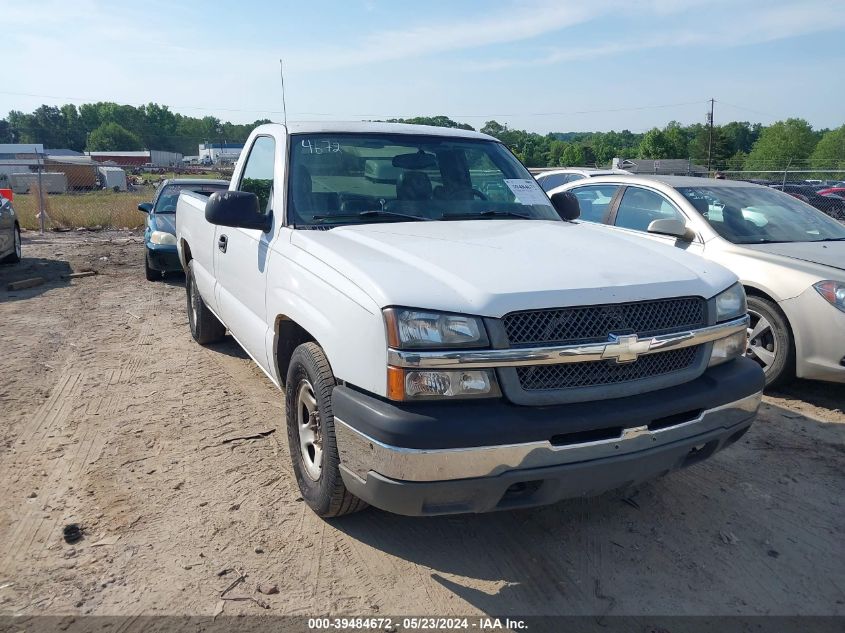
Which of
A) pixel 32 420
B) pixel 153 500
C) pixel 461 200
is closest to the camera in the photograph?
pixel 153 500

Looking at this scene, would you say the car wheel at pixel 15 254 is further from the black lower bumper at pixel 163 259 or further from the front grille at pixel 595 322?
the front grille at pixel 595 322

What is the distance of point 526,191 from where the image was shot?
443cm

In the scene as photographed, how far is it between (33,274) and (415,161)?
9.20m

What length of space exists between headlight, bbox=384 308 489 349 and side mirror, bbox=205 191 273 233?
1.49 meters

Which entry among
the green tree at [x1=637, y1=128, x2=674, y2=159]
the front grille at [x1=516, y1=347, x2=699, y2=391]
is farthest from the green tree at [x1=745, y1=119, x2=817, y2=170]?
the front grille at [x1=516, y1=347, x2=699, y2=391]

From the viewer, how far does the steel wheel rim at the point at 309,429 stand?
129 inches

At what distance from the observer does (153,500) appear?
360 cm

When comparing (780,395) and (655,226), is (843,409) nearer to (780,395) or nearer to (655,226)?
(780,395)

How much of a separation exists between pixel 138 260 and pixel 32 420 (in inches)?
358

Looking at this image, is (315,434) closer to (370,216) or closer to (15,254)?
(370,216)

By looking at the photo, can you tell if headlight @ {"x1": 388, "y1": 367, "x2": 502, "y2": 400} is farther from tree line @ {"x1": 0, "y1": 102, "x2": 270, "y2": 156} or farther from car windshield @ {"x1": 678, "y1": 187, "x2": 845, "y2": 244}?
tree line @ {"x1": 0, "y1": 102, "x2": 270, "y2": 156}

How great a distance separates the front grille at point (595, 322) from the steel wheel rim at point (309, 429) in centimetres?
107

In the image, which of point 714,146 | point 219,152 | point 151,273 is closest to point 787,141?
point 714,146

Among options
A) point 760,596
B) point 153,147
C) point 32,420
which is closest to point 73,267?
point 32,420
